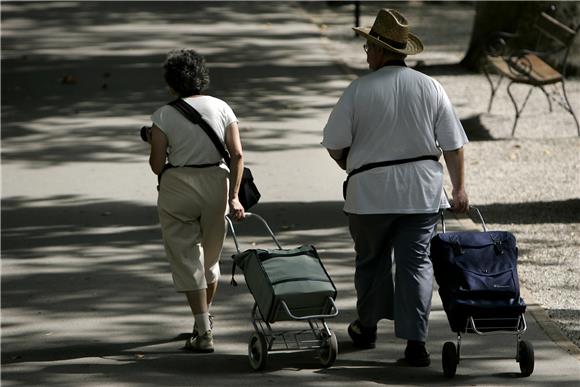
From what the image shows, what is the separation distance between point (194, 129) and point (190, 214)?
0.49m

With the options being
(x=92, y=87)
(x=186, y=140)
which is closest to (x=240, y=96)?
(x=92, y=87)

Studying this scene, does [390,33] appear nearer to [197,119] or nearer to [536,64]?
[197,119]

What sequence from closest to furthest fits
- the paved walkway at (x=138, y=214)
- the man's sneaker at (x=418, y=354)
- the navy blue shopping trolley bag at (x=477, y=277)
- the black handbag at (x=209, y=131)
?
the navy blue shopping trolley bag at (x=477, y=277)
the man's sneaker at (x=418, y=354)
the paved walkway at (x=138, y=214)
the black handbag at (x=209, y=131)

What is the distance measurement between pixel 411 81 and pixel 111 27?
684 inches

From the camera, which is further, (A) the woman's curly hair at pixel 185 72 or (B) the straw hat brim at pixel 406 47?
(A) the woman's curly hair at pixel 185 72

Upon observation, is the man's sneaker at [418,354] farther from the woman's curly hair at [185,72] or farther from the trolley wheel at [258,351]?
the woman's curly hair at [185,72]

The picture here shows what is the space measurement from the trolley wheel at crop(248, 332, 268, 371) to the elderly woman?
462 mm

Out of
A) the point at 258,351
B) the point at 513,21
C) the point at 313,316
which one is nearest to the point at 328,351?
the point at 313,316

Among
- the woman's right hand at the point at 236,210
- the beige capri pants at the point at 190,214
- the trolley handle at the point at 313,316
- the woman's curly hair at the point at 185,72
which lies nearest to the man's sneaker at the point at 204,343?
Answer: the beige capri pants at the point at 190,214

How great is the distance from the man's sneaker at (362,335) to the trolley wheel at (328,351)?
39 centimetres

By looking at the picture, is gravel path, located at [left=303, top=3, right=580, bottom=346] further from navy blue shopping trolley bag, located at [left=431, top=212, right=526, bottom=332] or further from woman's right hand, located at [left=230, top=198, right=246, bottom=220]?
woman's right hand, located at [left=230, top=198, right=246, bottom=220]

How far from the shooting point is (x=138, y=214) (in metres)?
11.4

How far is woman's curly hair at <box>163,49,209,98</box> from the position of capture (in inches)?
289

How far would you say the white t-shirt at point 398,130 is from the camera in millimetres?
6988
